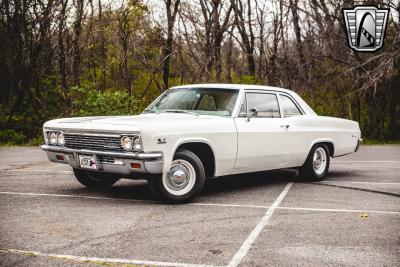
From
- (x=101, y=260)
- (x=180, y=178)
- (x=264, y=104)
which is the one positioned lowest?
(x=101, y=260)

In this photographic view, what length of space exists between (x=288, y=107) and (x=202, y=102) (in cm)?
174

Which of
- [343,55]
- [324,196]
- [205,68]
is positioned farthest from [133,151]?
[343,55]

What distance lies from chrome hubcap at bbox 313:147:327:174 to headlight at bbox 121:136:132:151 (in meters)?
3.97

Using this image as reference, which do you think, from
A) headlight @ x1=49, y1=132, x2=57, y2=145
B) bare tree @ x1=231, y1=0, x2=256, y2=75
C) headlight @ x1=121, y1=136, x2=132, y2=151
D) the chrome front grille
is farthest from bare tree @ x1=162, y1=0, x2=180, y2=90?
headlight @ x1=121, y1=136, x2=132, y2=151

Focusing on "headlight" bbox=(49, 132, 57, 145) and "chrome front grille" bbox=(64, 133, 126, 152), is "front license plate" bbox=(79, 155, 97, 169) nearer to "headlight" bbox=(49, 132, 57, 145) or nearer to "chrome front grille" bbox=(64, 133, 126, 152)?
"chrome front grille" bbox=(64, 133, 126, 152)

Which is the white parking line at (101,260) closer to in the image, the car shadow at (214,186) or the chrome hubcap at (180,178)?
the chrome hubcap at (180,178)

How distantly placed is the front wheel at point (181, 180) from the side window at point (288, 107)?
2.39 m

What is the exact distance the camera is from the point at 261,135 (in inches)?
312

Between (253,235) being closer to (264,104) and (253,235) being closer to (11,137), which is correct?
(264,104)

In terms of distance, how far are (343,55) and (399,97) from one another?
247cm

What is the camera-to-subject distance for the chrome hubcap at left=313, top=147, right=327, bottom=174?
9.30 meters

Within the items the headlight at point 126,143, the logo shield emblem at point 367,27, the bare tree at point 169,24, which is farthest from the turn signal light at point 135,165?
the bare tree at point 169,24

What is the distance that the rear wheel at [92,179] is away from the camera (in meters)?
8.03

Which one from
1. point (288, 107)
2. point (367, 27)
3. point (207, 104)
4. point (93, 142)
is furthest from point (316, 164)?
point (367, 27)
